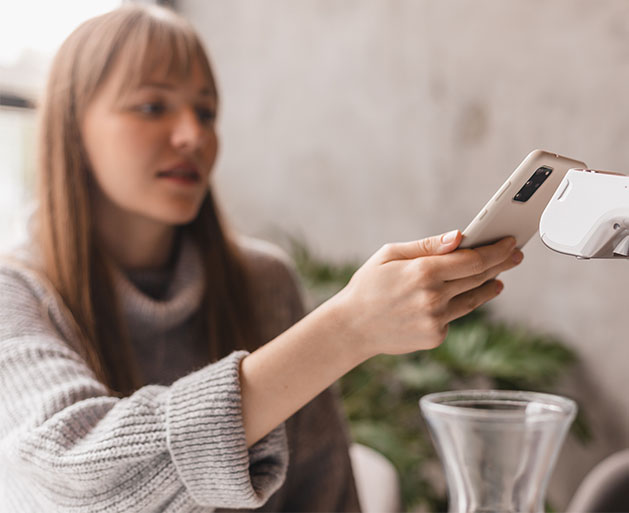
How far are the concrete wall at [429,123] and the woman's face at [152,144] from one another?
1199 millimetres

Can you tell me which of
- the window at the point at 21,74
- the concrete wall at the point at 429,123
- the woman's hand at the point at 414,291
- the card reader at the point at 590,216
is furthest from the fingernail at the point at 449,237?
the window at the point at 21,74

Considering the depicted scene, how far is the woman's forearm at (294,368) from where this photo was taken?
2.13 feet

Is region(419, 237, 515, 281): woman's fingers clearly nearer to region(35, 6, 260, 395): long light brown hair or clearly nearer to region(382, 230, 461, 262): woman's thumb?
region(382, 230, 461, 262): woman's thumb

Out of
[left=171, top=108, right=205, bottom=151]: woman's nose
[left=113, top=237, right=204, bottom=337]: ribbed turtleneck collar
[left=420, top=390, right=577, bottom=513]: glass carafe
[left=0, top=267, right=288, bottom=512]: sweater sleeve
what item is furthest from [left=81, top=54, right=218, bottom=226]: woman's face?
[left=420, top=390, right=577, bottom=513]: glass carafe

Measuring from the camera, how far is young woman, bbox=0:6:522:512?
648 mm

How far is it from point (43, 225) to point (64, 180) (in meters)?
0.08

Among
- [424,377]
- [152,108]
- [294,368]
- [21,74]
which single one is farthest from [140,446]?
[21,74]

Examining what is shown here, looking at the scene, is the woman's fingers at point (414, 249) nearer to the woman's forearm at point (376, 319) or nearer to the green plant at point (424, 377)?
the woman's forearm at point (376, 319)

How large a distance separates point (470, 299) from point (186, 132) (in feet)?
1.76

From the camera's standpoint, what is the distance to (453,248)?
23.7 inches

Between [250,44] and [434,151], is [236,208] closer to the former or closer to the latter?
[250,44]

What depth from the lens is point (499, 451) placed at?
565 millimetres

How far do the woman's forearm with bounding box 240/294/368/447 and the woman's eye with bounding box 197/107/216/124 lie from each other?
0.52 m

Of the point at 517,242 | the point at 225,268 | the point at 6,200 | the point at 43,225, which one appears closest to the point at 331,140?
the point at 6,200
